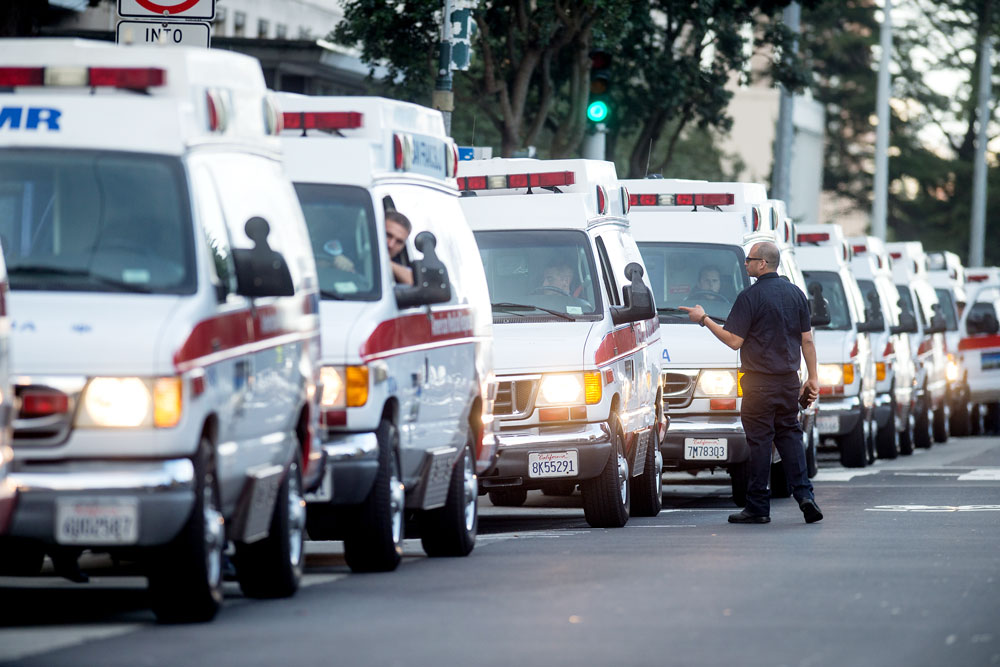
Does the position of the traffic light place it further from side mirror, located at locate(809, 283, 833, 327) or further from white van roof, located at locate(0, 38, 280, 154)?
white van roof, located at locate(0, 38, 280, 154)

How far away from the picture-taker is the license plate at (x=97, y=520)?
27.6 ft

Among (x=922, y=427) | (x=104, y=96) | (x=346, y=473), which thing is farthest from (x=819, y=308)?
(x=104, y=96)

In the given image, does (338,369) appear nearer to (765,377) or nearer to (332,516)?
(332,516)

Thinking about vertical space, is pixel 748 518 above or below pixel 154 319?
below

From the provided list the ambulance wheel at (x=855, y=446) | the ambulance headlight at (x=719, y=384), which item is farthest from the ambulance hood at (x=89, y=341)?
the ambulance wheel at (x=855, y=446)

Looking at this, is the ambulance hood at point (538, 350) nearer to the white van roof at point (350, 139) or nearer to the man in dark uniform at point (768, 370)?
the man in dark uniform at point (768, 370)

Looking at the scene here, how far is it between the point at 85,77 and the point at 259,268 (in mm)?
1021

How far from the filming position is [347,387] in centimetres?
1099

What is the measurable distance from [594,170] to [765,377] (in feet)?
6.83

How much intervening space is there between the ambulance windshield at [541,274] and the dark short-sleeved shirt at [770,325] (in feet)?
3.10

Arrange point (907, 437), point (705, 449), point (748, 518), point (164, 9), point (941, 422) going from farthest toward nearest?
point (941, 422) → point (907, 437) → point (705, 449) → point (748, 518) → point (164, 9)

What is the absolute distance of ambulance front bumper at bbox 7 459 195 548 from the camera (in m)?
8.41

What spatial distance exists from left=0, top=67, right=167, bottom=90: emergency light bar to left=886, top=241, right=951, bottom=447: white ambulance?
21.0m

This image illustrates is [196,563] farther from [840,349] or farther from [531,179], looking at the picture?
[840,349]
